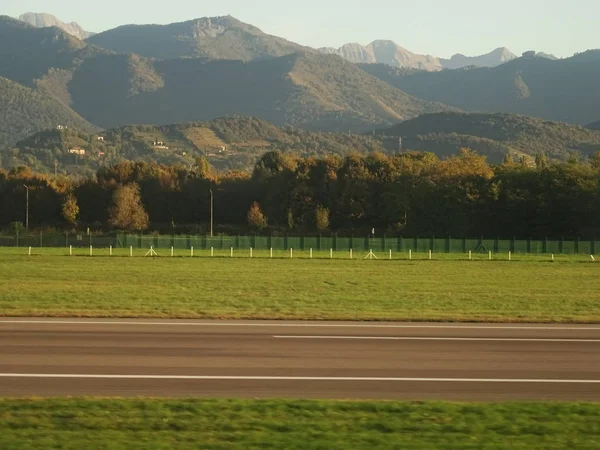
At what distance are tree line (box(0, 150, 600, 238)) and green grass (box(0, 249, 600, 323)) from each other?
29.3m

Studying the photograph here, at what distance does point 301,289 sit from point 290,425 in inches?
886

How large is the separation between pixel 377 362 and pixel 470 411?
414cm

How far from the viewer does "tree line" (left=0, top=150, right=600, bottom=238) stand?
83.6 m

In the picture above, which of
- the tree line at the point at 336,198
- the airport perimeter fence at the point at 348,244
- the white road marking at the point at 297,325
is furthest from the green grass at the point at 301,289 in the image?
the tree line at the point at 336,198

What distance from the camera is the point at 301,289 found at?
32969 mm

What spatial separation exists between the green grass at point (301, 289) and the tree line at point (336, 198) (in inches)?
1152

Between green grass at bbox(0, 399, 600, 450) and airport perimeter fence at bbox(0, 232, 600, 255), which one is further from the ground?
airport perimeter fence at bbox(0, 232, 600, 255)

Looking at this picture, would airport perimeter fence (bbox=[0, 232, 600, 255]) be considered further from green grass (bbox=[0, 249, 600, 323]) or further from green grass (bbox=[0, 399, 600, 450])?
green grass (bbox=[0, 399, 600, 450])

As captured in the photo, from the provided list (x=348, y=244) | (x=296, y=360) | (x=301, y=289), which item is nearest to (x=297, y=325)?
(x=296, y=360)

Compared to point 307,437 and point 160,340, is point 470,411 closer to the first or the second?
point 307,437

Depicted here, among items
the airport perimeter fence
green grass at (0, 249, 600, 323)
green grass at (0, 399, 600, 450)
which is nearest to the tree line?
the airport perimeter fence

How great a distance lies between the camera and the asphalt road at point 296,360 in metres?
12.9

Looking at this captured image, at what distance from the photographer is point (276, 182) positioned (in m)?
115

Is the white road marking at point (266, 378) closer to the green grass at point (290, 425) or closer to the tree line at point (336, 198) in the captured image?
the green grass at point (290, 425)
